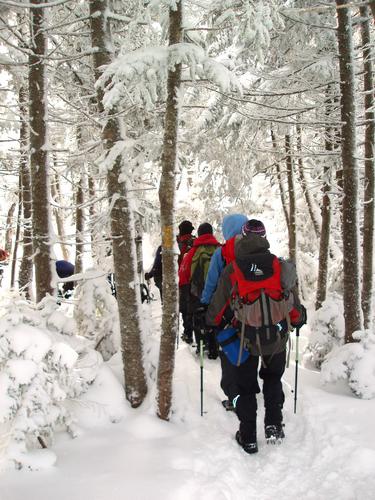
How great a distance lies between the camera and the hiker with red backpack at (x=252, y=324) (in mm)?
4527

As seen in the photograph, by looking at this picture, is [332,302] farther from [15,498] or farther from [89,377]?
[15,498]

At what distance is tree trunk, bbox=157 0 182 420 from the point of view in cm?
451

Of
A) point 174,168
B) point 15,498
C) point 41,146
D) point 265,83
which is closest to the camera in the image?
point 15,498

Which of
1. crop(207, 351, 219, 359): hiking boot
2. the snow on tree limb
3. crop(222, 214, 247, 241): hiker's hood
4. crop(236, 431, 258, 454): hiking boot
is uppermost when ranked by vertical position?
the snow on tree limb

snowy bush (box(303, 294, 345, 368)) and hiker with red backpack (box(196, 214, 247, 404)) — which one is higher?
hiker with red backpack (box(196, 214, 247, 404))

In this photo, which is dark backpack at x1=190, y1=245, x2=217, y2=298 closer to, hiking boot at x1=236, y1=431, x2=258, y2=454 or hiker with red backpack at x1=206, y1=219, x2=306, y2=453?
hiker with red backpack at x1=206, y1=219, x2=306, y2=453

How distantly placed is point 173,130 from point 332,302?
17.0 ft

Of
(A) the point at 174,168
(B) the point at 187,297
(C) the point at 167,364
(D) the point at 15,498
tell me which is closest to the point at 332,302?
(B) the point at 187,297

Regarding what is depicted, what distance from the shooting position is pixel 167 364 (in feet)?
16.6

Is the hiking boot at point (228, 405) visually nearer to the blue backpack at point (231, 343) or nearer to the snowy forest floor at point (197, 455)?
the snowy forest floor at point (197, 455)

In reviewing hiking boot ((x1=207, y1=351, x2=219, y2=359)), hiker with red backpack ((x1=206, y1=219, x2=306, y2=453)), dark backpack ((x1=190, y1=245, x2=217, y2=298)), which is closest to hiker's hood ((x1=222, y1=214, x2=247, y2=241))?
hiker with red backpack ((x1=206, y1=219, x2=306, y2=453))

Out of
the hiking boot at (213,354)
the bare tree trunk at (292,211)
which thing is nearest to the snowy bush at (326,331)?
the hiking boot at (213,354)

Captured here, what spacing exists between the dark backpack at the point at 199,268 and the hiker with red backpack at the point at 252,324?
2027mm

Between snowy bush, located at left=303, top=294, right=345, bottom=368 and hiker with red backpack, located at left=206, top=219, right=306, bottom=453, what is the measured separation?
10.8ft
